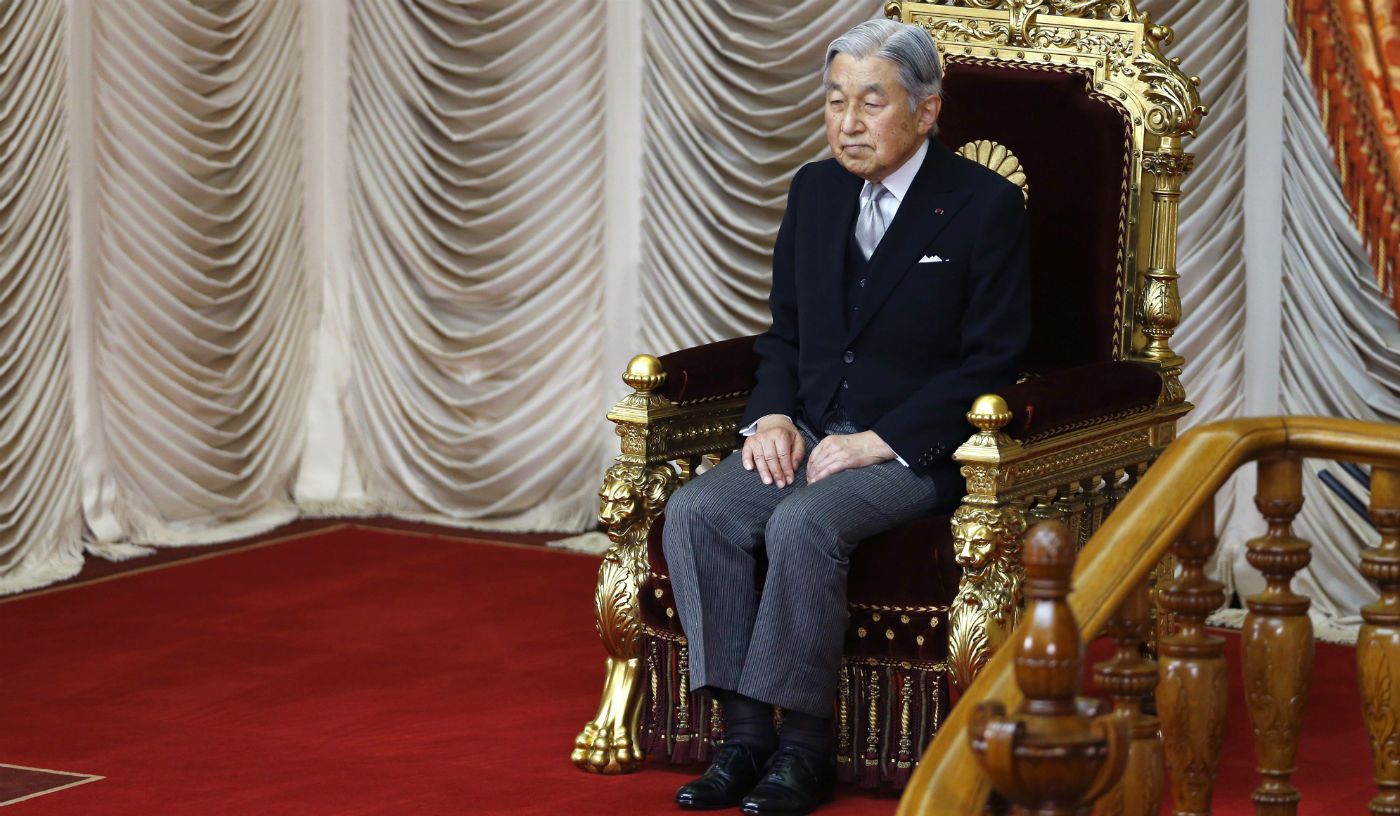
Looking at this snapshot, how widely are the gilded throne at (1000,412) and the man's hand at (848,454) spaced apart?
17cm

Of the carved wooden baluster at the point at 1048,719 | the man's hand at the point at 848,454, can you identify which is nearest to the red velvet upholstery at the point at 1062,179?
the man's hand at the point at 848,454

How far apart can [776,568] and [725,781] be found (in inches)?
15.3

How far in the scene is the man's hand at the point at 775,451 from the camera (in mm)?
3709

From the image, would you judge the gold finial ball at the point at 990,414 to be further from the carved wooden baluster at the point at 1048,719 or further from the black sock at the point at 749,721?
the carved wooden baluster at the point at 1048,719

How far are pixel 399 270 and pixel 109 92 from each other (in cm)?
106

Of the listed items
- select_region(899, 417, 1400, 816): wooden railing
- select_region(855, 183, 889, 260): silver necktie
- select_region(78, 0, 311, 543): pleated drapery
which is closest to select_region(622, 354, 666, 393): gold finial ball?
select_region(855, 183, 889, 260): silver necktie

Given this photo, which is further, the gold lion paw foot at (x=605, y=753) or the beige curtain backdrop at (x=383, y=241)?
the beige curtain backdrop at (x=383, y=241)

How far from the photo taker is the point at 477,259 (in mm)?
6242

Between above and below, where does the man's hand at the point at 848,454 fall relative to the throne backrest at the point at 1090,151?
below

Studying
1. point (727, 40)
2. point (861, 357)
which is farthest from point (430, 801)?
point (727, 40)

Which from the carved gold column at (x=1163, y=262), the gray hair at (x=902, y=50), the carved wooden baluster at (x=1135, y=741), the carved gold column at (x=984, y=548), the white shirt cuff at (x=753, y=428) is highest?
the gray hair at (x=902, y=50)

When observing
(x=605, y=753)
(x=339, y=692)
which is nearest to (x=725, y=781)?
(x=605, y=753)

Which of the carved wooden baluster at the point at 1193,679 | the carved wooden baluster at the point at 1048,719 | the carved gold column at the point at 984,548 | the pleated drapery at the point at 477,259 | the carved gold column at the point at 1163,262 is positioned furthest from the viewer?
the pleated drapery at the point at 477,259

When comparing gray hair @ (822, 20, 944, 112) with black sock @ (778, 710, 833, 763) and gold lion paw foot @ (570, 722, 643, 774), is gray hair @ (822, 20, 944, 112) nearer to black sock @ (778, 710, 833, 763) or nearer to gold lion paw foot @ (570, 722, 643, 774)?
black sock @ (778, 710, 833, 763)
